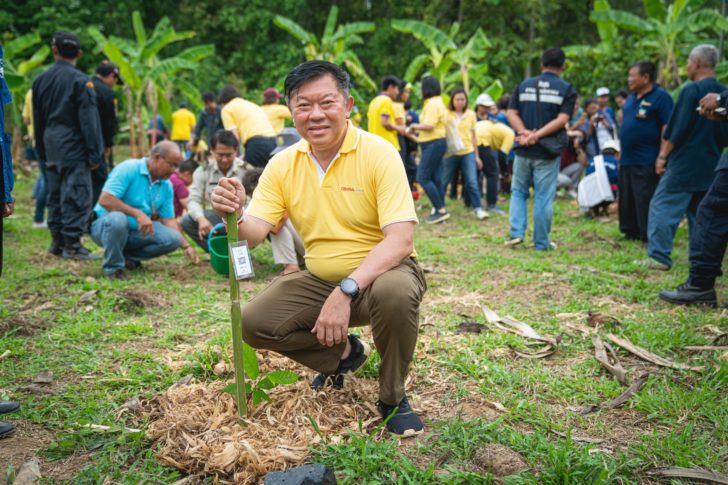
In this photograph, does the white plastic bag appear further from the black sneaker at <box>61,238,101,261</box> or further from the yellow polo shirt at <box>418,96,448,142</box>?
the black sneaker at <box>61,238,101,261</box>

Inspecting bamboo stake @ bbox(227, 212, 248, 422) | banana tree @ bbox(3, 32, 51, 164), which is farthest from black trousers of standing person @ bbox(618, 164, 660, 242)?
banana tree @ bbox(3, 32, 51, 164)

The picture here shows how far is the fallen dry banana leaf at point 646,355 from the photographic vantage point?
3.58 meters

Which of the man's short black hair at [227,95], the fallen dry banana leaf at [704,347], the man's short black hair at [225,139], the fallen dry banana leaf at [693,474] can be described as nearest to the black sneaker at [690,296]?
the fallen dry banana leaf at [704,347]

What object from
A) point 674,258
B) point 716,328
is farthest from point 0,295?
point 674,258

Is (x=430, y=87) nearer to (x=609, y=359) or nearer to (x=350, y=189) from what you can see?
(x=609, y=359)

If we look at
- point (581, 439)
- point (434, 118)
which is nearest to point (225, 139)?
point (434, 118)

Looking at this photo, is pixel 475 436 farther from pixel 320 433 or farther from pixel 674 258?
pixel 674 258

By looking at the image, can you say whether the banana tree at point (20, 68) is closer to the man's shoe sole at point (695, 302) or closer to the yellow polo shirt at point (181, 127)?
the yellow polo shirt at point (181, 127)

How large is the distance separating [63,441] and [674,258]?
6235 millimetres

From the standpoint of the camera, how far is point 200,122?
1244 cm

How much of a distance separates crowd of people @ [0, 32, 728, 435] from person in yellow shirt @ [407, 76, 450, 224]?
2 centimetres

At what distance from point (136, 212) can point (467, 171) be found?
19.1ft

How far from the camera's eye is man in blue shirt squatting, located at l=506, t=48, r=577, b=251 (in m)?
6.70

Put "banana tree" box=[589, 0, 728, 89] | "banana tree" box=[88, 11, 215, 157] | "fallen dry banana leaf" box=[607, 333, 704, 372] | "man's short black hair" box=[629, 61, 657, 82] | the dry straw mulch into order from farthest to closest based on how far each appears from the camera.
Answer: "banana tree" box=[88, 11, 215, 157]
"banana tree" box=[589, 0, 728, 89]
"man's short black hair" box=[629, 61, 657, 82]
"fallen dry banana leaf" box=[607, 333, 704, 372]
the dry straw mulch
